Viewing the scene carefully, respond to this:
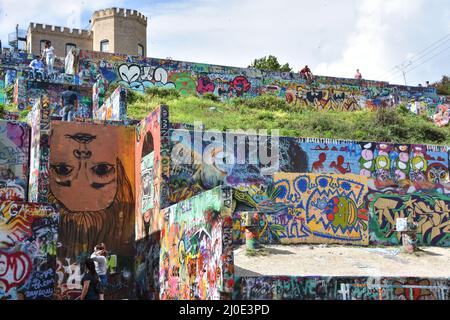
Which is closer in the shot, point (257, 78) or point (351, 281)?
point (351, 281)

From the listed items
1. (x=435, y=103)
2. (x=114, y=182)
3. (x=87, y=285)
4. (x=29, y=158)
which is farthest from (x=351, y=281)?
(x=435, y=103)

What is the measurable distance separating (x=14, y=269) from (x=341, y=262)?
29.0ft

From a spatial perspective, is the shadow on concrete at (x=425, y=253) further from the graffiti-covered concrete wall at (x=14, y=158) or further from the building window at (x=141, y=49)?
the building window at (x=141, y=49)

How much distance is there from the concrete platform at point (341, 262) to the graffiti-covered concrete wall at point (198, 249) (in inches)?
78.1

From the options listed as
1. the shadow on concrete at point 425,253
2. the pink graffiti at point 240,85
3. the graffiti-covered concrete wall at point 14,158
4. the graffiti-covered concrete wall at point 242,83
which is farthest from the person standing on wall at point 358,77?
the graffiti-covered concrete wall at point 14,158

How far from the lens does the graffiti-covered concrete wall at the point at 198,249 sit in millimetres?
10688

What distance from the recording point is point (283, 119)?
30.1m

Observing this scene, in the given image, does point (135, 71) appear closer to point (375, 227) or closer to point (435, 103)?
point (375, 227)

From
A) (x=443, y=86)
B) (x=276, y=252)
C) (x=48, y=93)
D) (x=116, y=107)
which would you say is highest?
(x=443, y=86)

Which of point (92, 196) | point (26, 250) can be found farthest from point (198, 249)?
point (92, 196)

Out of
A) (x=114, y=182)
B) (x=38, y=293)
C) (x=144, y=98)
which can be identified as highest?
(x=144, y=98)

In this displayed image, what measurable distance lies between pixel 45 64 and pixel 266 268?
1785cm

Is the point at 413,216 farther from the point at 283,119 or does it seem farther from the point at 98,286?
the point at 98,286

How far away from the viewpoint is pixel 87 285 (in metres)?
12.6
